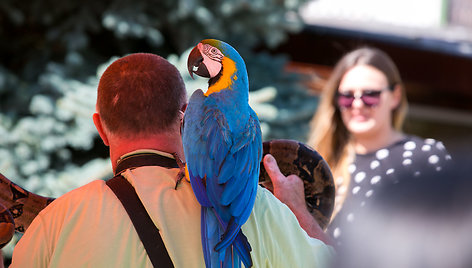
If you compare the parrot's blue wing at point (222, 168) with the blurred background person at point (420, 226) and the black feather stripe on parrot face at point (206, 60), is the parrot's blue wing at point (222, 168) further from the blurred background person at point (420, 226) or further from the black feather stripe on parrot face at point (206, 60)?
the blurred background person at point (420, 226)

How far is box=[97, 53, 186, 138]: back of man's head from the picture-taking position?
1.92 meters

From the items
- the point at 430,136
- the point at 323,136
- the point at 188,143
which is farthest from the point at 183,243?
the point at 430,136

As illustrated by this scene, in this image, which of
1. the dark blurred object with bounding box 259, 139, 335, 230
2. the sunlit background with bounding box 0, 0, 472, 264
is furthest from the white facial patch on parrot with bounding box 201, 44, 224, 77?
the sunlit background with bounding box 0, 0, 472, 264

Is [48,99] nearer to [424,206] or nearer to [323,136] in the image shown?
[323,136]

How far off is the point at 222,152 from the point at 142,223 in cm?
31

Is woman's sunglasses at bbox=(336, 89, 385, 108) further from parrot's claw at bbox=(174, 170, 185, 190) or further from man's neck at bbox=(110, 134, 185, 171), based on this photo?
parrot's claw at bbox=(174, 170, 185, 190)

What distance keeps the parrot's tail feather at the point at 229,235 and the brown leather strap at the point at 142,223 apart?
15 cm

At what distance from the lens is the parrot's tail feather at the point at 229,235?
1630 mm

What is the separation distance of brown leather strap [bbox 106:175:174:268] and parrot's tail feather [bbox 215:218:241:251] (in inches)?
5.9

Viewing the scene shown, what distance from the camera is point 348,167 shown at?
4004 mm

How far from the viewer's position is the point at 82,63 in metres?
6.20

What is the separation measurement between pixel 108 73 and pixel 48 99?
420cm

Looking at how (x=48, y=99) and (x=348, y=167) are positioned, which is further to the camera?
(x=48, y=99)

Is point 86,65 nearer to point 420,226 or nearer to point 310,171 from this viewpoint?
point 310,171
